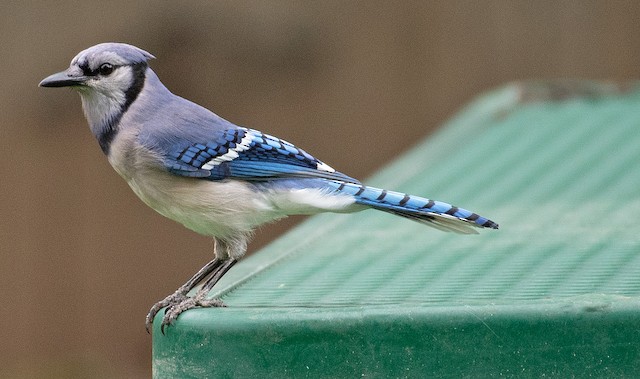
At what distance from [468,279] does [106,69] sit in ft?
3.49

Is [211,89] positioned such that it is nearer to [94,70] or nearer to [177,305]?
[94,70]

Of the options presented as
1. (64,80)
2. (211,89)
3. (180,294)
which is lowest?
(211,89)

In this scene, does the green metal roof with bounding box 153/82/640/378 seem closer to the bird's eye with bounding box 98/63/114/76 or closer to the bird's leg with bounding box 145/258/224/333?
the bird's leg with bounding box 145/258/224/333

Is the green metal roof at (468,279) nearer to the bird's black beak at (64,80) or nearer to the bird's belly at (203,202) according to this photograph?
the bird's belly at (203,202)

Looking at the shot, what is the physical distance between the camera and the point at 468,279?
113 inches

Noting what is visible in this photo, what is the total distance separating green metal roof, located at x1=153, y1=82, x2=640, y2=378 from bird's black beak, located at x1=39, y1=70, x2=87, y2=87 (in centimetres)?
64

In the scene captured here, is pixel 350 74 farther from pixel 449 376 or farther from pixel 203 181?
pixel 449 376

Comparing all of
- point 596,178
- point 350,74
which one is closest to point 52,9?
point 350,74

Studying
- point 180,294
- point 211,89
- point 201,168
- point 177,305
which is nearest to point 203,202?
point 201,168

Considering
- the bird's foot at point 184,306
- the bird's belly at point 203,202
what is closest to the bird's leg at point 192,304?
the bird's foot at point 184,306

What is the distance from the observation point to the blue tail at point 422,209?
2.89 meters

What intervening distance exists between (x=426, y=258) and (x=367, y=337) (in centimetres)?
98

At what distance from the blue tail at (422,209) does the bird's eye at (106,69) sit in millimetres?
669

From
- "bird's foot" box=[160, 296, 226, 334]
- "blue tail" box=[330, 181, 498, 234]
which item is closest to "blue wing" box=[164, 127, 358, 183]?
"blue tail" box=[330, 181, 498, 234]
